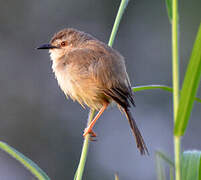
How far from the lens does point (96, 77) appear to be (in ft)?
13.7

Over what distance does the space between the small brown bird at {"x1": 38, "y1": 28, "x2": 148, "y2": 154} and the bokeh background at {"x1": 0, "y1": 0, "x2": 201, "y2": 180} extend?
17.9ft

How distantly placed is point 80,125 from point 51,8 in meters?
3.73

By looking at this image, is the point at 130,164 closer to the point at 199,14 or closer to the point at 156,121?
the point at 156,121

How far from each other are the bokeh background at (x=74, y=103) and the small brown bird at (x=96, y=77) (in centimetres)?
545

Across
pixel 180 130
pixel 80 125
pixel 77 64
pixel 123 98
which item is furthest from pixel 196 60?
pixel 80 125

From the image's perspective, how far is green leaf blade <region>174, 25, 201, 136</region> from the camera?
2.01m

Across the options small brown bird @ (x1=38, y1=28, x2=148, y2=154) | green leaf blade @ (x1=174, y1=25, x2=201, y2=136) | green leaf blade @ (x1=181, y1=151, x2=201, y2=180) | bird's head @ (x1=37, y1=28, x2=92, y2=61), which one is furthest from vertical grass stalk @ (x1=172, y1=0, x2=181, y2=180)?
bird's head @ (x1=37, y1=28, x2=92, y2=61)

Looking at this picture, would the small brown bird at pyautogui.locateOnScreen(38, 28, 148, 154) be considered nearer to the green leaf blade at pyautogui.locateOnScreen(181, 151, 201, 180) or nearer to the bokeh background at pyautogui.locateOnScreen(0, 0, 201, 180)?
the green leaf blade at pyautogui.locateOnScreen(181, 151, 201, 180)

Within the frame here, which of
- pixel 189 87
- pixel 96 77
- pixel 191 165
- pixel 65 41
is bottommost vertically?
pixel 191 165

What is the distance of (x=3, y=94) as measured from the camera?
11.0 metres

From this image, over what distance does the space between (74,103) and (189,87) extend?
343 inches

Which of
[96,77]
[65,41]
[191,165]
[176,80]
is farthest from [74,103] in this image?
[176,80]

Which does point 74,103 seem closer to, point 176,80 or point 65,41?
point 65,41

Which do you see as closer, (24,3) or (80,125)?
(80,125)
